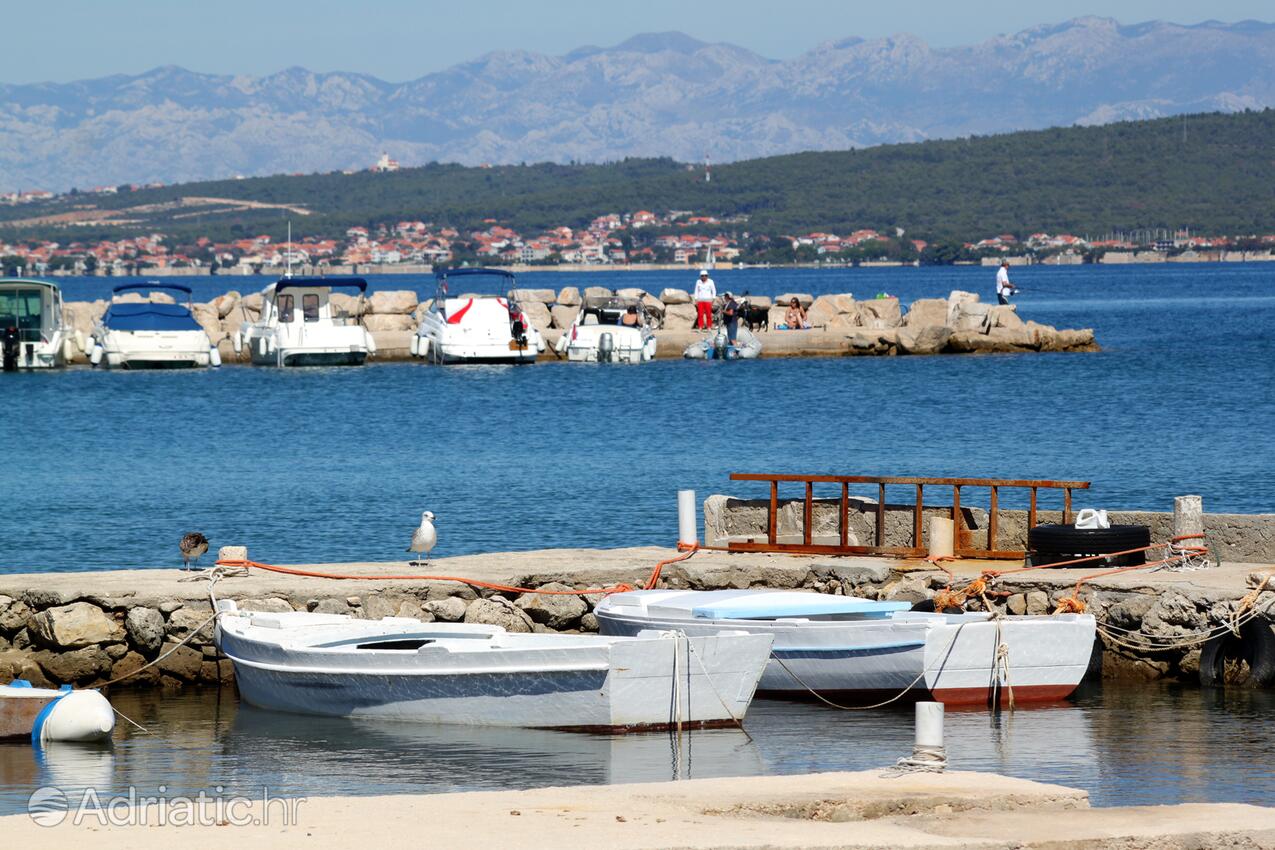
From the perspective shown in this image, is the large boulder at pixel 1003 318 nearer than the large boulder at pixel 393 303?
Yes

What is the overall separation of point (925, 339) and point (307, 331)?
1916cm

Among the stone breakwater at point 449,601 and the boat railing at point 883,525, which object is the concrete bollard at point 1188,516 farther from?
the boat railing at point 883,525

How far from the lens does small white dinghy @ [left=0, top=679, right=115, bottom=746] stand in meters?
14.4

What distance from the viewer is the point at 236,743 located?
14.8 metres

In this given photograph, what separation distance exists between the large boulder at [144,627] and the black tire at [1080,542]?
25.7ft

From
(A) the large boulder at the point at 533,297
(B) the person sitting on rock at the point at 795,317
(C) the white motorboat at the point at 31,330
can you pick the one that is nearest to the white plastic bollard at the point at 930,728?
(C) the white motorboat at the point at 31,330

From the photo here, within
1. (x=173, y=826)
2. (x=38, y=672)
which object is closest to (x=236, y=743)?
(x=38, y=672)

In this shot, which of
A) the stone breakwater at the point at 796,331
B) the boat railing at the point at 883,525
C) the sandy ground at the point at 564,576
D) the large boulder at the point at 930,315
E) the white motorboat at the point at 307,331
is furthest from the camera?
the large boulder at the point at 930,315

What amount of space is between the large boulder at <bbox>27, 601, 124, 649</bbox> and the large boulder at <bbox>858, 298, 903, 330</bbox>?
48.8 meters

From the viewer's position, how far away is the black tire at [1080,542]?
1759 centimetres

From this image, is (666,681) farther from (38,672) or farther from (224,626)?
(38,672)

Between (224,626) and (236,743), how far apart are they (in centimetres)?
162

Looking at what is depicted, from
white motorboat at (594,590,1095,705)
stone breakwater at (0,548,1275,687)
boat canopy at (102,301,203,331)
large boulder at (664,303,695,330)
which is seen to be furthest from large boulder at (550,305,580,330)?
white motorboat at (594,590,1095,705)

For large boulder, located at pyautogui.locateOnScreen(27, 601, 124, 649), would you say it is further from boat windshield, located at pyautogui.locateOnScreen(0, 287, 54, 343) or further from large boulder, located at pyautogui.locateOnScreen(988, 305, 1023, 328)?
large boulder, located at pyautogui.locateOnScreen(988, 305, 1023, 328)
